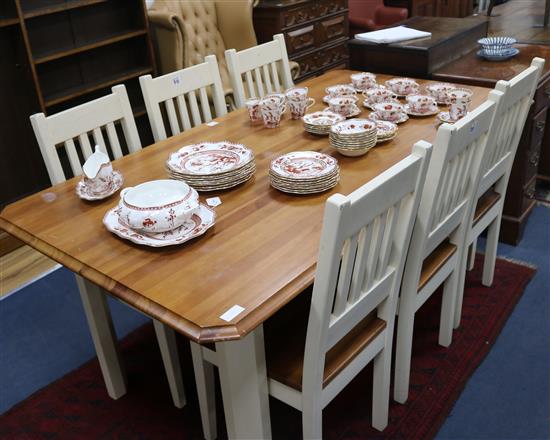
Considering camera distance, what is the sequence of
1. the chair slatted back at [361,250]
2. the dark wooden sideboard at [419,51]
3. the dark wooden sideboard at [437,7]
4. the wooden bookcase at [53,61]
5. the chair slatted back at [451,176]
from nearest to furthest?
the chair slatted back at [361,250] → the chair slatted back at [451,176] → the dark wooden sideboard at [419,51] → the wooden bookcase at [53,61] → the dark wooden sideboard at [437,7]

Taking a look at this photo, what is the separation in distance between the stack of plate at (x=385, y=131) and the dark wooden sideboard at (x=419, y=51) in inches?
31.7

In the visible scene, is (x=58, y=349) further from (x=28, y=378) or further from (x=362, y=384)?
(x=362, y=384)

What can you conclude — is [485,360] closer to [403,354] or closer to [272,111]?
Result: [403,354]

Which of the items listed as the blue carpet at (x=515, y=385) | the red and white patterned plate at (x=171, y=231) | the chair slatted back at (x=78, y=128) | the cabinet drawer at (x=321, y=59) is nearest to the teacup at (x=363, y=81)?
the chair slatted back at (x=78, y=128)

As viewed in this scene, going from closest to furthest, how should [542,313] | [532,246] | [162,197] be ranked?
[162,197] < [542,313] < [532,246]

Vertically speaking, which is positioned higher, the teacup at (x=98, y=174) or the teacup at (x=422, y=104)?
the teacup at (x=98, y=174)

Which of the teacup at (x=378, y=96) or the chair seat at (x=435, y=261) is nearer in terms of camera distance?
the chair seat at (x=435, y=261)

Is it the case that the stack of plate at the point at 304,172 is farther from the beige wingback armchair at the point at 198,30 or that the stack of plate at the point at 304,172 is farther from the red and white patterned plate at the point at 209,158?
the beige wingback armchair at the point at 198,30

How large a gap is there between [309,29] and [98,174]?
2.79 meters

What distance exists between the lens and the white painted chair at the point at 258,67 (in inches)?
95.0

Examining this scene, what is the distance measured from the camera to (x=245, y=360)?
4.29 feet

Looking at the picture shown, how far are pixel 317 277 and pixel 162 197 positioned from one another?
1.61ft

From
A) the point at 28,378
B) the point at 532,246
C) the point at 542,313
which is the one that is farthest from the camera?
Answer: the point at 532,246

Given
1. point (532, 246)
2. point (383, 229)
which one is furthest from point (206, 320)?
point (532, 246)
